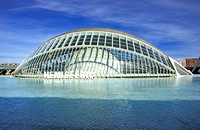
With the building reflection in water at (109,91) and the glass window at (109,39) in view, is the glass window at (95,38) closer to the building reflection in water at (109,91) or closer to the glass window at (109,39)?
the glass window at (109,39)

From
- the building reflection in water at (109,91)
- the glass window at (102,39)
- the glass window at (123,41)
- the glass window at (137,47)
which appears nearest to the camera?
the building reflection in water at (109,91)

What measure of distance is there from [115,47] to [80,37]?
8230 millimetres

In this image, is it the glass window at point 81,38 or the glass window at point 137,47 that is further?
the glass window at point 81,38

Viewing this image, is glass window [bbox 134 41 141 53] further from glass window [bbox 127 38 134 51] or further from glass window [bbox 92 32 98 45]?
glass window [bbox 92 32 98 45]

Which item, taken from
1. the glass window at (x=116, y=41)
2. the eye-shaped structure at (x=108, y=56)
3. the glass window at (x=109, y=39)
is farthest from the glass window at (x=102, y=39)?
the glass window at (x=116, y=41)

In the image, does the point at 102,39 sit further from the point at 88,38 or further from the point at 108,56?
the point at 108,56

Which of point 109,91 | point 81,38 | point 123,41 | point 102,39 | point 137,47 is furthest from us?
point 123,41

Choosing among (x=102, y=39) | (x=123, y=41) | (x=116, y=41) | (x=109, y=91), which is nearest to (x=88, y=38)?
(x=102, y=39)

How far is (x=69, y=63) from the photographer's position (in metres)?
34.8

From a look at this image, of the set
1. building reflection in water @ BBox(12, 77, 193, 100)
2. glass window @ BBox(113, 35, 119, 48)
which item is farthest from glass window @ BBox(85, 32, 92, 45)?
building reflection in water @ BBox(12, 77, 193, 100)

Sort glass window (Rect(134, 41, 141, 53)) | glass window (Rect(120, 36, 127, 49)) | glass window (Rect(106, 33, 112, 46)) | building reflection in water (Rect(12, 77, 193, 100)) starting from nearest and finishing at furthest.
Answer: building reflection in water (Rect(12, 77, 193, 100)), glass window (Rect(106, 33, 112, 46)), glass window (Rect(134, 41, 141, 53)), glass window (Rect(120, 36, 127, 49))

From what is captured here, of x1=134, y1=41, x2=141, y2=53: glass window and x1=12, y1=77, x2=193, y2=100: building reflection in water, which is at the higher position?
x1=134, y1=41, x2=141, y2=53: glass window

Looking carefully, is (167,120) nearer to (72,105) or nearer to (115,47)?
(72,105)

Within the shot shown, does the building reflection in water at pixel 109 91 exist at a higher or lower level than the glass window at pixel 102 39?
lower
